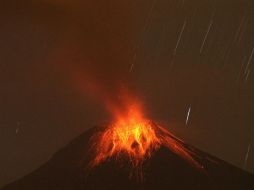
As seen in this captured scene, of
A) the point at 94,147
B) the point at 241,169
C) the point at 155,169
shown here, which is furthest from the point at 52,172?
the point at 241,169

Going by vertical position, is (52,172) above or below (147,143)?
below

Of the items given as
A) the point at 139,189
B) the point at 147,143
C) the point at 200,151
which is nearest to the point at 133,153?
the point at 147,143

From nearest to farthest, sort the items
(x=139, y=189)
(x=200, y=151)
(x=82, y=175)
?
1. (x=139, y=189)
2. (x=82, y=175)
3. (x=200, y=151)

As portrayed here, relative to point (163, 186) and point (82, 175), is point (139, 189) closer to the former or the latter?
point (163, 186)

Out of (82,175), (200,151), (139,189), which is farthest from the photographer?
(200,151)

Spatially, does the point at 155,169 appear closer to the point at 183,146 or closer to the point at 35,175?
the point at 183,146

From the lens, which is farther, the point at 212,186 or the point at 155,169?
the point at 155,169
